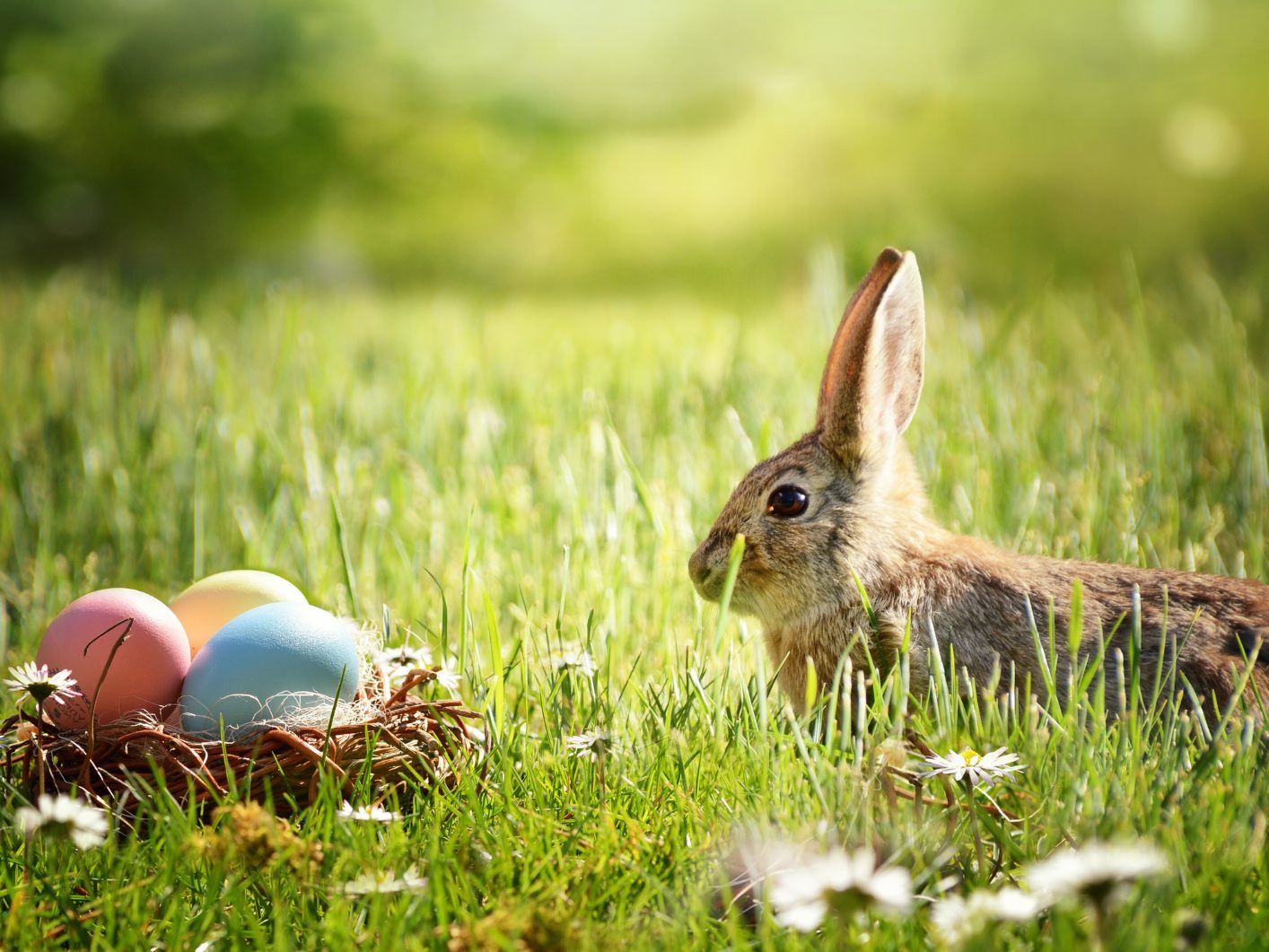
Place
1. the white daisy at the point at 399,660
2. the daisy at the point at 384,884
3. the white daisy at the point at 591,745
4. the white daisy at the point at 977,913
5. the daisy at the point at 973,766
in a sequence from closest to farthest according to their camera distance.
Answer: the white daisy at the point at 977,913 → the daisy at the point at 384,884 → the daisy at the point at 973,766 → the white daisy at the point at 591,745 → the white daisy at the point at 399,660

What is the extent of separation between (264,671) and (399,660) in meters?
0.46

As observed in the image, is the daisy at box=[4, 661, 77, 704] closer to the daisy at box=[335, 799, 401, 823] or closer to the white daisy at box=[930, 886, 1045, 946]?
the daisy at box=[335, 799, 401, 823]

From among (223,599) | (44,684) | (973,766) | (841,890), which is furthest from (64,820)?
(973,766)

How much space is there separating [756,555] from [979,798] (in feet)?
2.40

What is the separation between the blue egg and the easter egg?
243mm

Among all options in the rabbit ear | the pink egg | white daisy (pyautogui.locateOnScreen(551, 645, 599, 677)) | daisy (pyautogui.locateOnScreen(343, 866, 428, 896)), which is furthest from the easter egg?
the rabbit ear

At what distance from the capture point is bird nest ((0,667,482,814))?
234 cm

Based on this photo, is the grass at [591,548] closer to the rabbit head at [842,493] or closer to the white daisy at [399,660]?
the white daisy at [399,660]

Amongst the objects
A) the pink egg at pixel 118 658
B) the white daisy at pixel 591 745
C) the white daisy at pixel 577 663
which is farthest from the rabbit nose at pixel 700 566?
the pink egg at pixel 118 658

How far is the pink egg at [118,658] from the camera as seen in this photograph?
103 inches

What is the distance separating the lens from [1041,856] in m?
1.96

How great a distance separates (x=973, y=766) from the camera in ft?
6.81

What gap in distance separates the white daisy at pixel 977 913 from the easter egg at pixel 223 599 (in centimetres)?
172

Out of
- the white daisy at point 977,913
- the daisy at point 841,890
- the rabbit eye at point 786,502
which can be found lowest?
the white daisy at point 977,913
